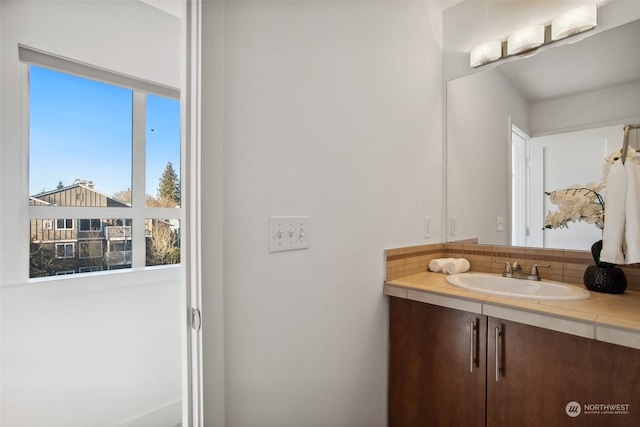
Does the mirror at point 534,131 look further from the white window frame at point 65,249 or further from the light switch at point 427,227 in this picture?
the white window frame at point 65,249

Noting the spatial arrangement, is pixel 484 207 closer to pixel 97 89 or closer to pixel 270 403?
pixel 270 403

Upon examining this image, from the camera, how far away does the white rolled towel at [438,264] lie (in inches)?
64.8

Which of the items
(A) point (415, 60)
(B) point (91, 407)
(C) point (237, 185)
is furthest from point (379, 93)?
(B) point (91, 407)

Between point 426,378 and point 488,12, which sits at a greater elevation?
point 488,12

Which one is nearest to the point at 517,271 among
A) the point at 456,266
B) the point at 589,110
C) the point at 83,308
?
the point at 456,266

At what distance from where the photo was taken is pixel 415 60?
5.32 feet

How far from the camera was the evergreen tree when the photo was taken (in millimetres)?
1983

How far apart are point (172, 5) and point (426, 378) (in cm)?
244

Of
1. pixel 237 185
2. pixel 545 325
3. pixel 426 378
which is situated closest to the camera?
pixel 237 185

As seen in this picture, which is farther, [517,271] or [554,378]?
[517,271]

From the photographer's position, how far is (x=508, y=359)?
1.11 m

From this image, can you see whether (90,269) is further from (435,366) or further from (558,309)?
(558,309)

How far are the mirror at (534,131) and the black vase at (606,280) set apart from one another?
0.52 feet

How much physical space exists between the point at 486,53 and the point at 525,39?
0.18 meters
